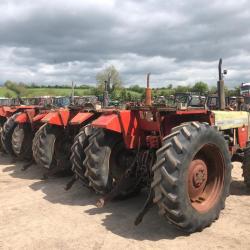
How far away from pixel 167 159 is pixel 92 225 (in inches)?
59.7

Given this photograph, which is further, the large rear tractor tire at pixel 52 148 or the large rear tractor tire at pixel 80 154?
the large rear tractor tire at pixel 52 148

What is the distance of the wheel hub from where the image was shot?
192 inches

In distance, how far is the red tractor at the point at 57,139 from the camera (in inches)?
297

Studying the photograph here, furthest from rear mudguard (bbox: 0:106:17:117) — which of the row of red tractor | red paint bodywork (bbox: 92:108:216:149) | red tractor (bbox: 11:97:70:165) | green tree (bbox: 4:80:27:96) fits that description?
green tree (bbox: 4:80:27:96)

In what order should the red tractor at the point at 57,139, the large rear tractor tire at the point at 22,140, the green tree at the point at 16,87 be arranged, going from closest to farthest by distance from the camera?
the red tractor at the point at 57,139 → the large rear tractor tire at the point at 22,140 → the green tree at the point at 16,87

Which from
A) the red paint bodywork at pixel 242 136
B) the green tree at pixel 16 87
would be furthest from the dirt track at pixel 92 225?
the green tree at pixel 16 87

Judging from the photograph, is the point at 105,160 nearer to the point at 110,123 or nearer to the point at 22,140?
the point at 110,123

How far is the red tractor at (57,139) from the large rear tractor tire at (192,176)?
9.59 feet

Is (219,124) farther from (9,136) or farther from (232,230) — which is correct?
(9,136)

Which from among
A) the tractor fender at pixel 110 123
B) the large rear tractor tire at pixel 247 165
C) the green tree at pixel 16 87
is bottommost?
the large rear tractor tire at pixel 247 165

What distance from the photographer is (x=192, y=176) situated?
4.89m

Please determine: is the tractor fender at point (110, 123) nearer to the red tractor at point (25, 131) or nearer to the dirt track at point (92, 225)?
the dirt track at point (92, 225)

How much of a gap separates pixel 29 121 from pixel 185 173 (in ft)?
18.7

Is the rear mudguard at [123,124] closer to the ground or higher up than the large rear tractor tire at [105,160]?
higher up
